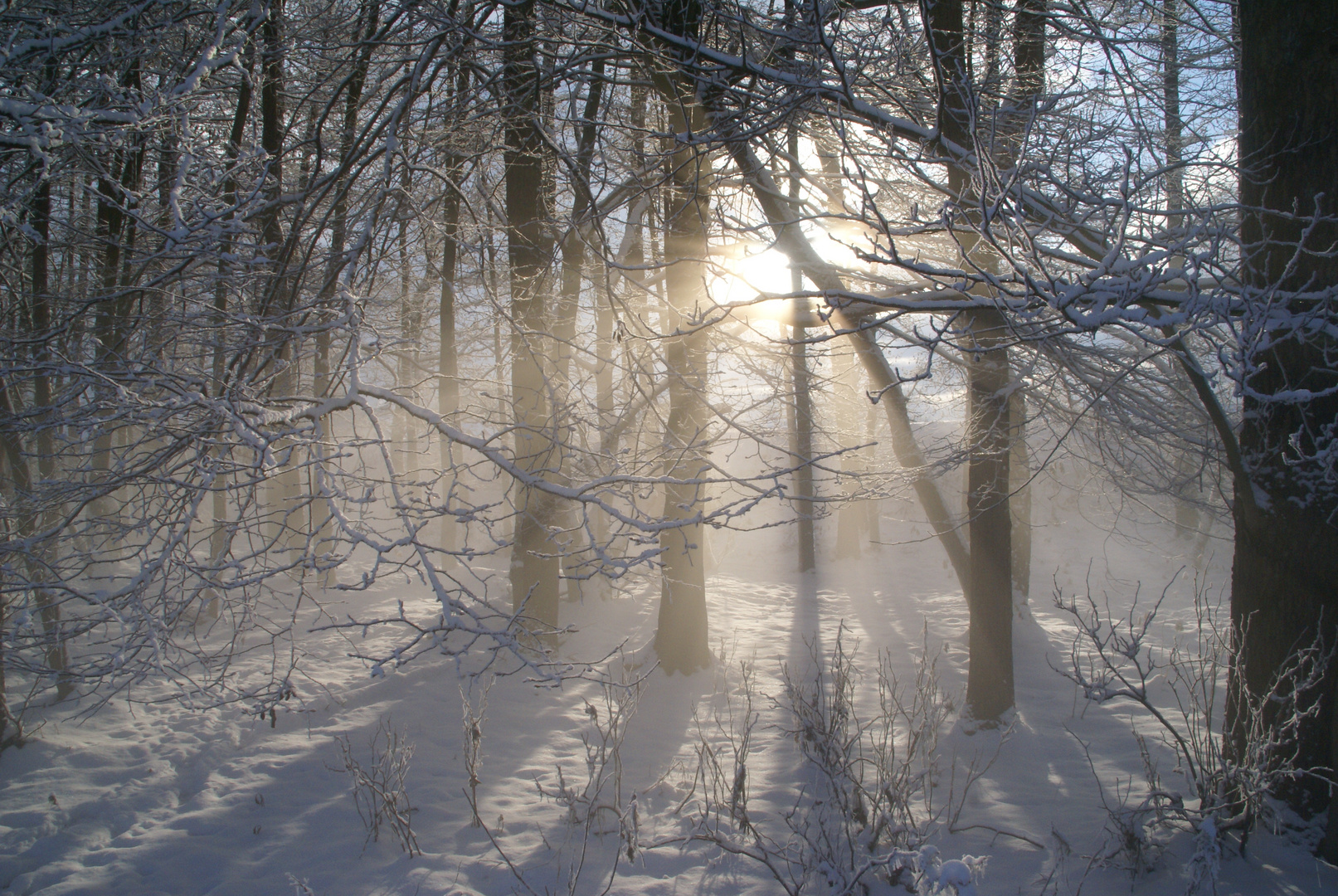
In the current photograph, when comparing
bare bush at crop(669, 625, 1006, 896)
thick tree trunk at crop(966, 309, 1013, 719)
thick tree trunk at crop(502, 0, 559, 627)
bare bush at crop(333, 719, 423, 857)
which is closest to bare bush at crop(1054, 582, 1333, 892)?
bare bush at crop(669, 625, 1006, 896)

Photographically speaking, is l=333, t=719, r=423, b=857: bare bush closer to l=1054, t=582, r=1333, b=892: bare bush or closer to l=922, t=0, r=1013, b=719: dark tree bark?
l=1054, t=582, r=1333, b=892: bare bush

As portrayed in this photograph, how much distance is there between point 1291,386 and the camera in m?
3.93

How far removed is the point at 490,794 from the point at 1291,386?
19.9 ft

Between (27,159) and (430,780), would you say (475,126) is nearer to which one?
(27,159)

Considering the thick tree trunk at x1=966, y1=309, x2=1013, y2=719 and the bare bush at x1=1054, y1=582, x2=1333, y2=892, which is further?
the thick tree trunk at x1=966, y1=309, x2=1013, y2=719

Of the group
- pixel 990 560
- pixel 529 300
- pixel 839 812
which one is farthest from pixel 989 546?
pixel 529 300

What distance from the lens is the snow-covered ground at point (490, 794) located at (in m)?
4.01

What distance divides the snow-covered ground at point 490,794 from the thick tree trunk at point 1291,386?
1.07 meters

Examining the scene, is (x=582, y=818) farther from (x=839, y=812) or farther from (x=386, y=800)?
(x=839, y=812)

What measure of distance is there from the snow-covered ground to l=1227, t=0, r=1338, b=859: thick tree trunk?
1.07 metres

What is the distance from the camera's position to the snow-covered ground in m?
4.01

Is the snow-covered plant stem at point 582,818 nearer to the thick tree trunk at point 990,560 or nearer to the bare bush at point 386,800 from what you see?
the bare bush at point 386,800

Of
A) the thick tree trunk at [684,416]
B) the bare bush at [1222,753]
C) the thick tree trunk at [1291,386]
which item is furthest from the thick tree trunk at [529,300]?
the thick tree trunk at [1291,386]

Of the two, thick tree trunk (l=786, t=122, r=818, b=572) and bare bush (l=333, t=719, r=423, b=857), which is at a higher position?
thick tree trunk (l=786, t=122, r=818, b=572)
